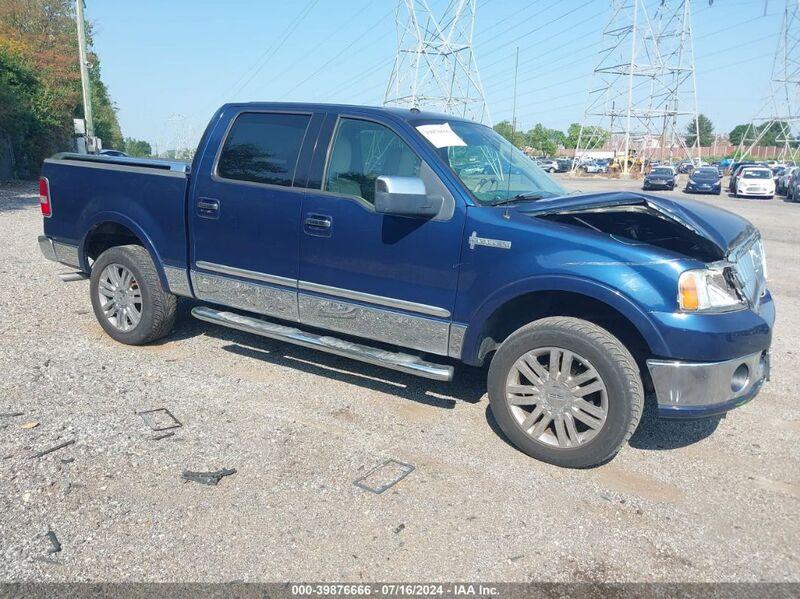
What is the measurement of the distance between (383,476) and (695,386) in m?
1.79

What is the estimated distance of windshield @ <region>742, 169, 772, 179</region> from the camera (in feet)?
112

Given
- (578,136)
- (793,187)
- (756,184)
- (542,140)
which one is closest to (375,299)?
(793,187)

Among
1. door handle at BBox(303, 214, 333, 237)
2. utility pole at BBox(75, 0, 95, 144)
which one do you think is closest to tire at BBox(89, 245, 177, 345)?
door handle at BBox(303, 214, 333, 237)

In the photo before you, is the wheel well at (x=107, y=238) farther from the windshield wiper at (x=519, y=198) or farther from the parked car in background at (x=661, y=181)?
the parked car in background at (x=661, y=181)

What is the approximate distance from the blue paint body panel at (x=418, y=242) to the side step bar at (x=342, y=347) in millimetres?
261

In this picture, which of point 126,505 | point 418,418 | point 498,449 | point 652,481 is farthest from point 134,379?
point 652,481

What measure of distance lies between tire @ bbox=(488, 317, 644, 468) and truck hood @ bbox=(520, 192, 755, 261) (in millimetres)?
648

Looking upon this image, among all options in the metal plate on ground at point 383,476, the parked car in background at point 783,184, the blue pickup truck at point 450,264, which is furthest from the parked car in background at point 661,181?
the metal plate on ground at point 383,476

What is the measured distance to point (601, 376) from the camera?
3684 mm

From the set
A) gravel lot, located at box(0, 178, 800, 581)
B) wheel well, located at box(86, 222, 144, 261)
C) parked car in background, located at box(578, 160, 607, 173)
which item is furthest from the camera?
parked car in background, located at box(578, 160, 607, 173)

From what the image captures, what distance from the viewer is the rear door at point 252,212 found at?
4.82 metres

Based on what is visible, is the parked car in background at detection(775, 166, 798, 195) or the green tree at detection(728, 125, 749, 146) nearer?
the parked car in background at detection(775, 166, 798, 195)

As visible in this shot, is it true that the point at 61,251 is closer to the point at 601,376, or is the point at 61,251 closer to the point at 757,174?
the point at 601,376

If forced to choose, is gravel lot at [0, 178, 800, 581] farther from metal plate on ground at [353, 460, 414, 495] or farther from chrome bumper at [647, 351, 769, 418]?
chrome bumper at [647, 351, 769, 418]
